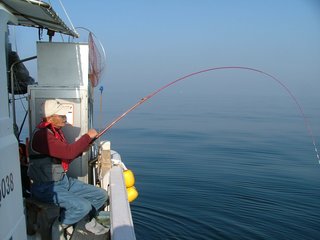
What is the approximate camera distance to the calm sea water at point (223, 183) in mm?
7609

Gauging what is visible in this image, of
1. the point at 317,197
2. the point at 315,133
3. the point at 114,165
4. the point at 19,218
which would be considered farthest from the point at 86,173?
the point at 315,133

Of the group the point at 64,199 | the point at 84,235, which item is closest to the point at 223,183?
the point at 84,235

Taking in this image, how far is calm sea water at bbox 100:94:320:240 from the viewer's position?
7609 millimetres

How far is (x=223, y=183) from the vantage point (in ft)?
35.4

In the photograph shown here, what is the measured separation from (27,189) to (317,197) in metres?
7.28

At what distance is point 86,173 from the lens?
5.58 m

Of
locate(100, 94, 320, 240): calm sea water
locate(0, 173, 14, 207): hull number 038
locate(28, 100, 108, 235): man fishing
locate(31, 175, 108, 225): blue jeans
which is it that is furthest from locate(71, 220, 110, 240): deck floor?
locate(100, 94, 320, 240): calm sea water

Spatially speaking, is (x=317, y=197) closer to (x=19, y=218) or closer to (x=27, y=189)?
(x=27, y=189)

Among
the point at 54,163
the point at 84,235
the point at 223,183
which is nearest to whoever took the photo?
the point at 54,163

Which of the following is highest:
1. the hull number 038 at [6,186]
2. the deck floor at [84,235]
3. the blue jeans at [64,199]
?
the hull number 038 at [6,186]

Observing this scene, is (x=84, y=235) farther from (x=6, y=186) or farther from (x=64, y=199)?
(x=6, y=186)

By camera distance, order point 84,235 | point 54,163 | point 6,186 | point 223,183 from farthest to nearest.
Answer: point 223,183
point 84,235
point 54,163
point 6,186

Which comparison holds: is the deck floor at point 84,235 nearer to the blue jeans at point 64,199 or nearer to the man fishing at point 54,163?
the man fishing at point 54,163

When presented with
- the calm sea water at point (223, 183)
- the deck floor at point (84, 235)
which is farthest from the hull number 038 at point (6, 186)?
the calm sea water at point (223, 183)
